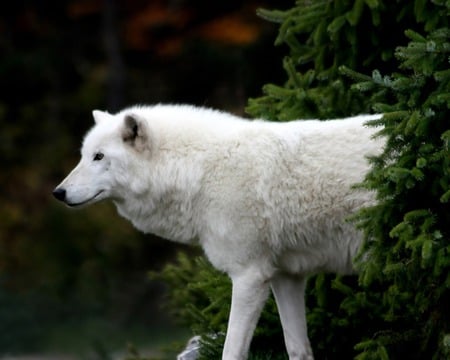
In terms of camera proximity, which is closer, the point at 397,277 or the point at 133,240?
the point at 397,277

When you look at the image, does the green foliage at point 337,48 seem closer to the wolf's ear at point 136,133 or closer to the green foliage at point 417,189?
the wolf's ear at point 136,133

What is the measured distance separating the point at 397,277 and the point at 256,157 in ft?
4.75

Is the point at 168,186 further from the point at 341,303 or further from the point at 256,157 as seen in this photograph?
the point at 341,303

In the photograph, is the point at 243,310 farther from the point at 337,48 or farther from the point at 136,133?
the point at 337,48

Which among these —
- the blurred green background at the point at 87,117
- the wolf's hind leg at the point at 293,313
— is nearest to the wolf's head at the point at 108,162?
the wolf's hind leg at the point at 293,313

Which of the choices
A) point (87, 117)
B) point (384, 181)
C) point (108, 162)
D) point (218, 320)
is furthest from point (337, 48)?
point (87, 117)

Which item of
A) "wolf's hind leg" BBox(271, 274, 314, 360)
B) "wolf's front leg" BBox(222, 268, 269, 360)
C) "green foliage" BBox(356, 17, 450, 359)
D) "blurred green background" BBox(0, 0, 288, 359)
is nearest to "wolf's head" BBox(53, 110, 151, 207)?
"wolf's front leg" BBox(222, 268, 269, 360)

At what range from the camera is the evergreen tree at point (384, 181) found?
571 centimetres

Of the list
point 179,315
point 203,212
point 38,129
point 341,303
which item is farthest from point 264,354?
point 38,129

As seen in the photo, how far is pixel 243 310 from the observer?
6.76 metres

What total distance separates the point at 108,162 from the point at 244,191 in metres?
0.95

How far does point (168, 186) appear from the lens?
711 centimetres

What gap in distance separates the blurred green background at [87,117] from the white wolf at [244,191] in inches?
181

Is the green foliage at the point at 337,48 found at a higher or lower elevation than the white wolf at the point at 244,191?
higher
